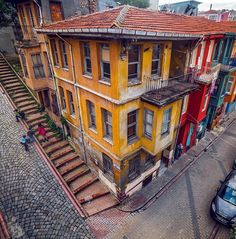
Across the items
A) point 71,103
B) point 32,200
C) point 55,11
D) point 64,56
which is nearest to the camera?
point 32,200

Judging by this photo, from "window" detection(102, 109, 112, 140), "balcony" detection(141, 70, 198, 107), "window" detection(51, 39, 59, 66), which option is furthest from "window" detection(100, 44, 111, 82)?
"window" detection(51, 39, 59, 66)

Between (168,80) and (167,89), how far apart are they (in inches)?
28.7

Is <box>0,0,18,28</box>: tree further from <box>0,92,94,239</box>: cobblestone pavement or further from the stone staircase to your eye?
<box>0,92,94,239</box>: cobblestone pavement

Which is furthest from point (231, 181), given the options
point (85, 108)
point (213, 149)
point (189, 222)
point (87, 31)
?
point (87, 31)

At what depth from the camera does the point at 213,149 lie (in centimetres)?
1783

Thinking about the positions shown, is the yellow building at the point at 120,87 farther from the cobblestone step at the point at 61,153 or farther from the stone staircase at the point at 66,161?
the cobblestone step at the point at 61,153

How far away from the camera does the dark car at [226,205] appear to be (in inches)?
425

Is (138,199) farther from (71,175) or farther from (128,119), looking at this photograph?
(128,119)

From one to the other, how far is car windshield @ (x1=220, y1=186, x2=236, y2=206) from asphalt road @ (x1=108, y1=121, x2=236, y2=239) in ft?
4.76

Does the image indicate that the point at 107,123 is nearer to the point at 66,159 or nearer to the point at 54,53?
the point at 66,159

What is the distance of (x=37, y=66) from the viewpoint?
1484cm

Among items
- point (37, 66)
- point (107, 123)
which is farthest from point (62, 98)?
point (107, 123)

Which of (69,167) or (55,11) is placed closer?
(69,167)

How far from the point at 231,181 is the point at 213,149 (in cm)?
634
